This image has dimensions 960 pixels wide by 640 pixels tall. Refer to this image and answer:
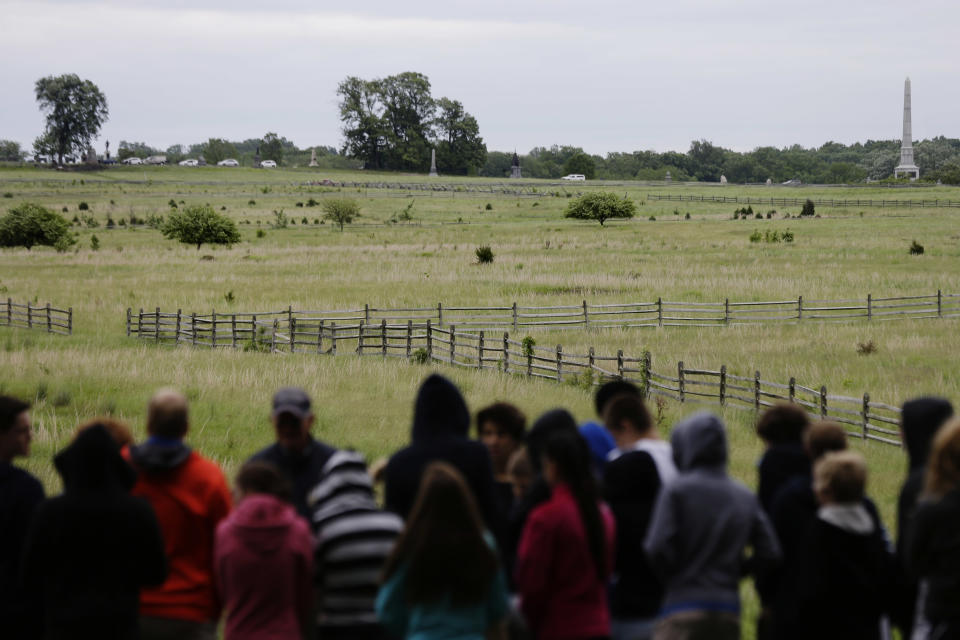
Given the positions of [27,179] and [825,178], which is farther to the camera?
[825,178]

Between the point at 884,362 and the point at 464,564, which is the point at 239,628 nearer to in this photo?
the point at 464,564

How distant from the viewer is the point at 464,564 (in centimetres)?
415

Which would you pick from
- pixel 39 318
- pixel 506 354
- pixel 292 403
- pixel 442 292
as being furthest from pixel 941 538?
pixel 442 292

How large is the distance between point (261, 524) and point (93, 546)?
82cm

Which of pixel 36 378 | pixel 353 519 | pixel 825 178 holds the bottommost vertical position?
pixel 36 378

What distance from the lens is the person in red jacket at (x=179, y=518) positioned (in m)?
5.23

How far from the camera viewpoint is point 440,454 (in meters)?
5.13

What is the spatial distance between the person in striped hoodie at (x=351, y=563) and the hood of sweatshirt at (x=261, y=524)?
0.21 metres

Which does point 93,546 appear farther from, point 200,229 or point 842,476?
point 200,229

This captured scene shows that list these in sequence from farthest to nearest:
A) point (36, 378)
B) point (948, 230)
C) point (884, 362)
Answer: point (948, 230)
point (884, 362)
point (36, 378)

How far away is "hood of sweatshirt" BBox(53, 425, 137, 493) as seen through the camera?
4.73m

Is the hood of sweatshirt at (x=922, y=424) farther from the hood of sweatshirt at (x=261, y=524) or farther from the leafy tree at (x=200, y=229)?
the leafy tree at (x=200, y=229)

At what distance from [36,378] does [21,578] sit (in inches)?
661

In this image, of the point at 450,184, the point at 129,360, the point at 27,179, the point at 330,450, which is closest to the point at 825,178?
the point at 450,184
